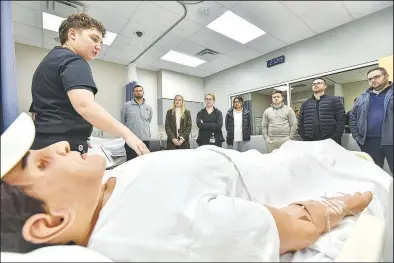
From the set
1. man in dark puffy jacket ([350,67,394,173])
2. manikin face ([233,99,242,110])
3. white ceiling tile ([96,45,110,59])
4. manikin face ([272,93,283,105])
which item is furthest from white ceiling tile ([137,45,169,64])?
man in dark puffy jacket ([350,67,394,173])

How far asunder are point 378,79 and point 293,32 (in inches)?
9.8

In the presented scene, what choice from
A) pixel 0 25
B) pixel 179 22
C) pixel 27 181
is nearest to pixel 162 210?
pixel 27 181

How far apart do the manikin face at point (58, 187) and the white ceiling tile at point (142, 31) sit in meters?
0.36

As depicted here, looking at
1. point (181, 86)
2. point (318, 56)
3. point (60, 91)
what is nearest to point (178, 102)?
point (181, 86)

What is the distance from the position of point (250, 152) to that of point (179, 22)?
0.61 m

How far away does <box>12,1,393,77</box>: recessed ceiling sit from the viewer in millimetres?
478

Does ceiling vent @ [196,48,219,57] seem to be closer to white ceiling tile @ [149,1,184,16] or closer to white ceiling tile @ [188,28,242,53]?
white ceiling tile @ [188,28,242,53]

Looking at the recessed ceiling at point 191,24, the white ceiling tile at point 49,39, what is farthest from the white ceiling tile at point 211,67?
the white ceiling tile at point 49,39

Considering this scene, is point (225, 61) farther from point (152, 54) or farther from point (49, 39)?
point (49, 39)

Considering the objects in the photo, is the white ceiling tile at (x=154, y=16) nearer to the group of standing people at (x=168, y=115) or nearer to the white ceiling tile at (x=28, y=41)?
the group of standing people at (x=168, y=115)

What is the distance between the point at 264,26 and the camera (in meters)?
0.60

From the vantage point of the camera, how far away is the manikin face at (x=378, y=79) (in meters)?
0.47

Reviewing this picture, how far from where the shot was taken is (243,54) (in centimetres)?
74

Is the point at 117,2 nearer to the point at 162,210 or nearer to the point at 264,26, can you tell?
the point at 264,26
